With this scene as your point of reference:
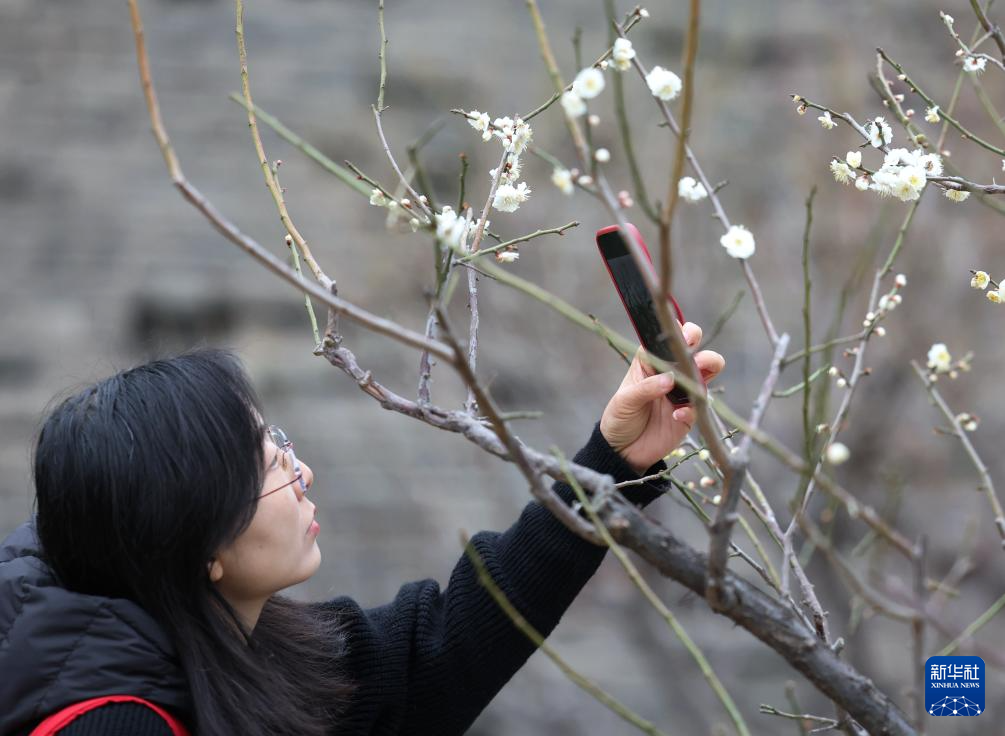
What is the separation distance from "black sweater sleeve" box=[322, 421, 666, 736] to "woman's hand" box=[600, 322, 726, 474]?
0.08 m

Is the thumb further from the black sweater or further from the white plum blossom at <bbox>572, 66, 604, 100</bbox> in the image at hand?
the white plum blossom at <bbox>572, 66, 604, 100</bbox>

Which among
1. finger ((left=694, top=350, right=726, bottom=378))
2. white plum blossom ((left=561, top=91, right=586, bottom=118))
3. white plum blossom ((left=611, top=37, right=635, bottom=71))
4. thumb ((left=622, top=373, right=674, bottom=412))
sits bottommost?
thumb ((left=622, top=373, right=674, bottom=412))

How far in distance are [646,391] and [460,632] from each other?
0.44 meters

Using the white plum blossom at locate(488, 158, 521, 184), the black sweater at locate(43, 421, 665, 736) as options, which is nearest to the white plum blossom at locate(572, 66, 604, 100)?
the white plum blossom at locate(488, 158, 521, 184)

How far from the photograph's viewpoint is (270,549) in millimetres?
1166

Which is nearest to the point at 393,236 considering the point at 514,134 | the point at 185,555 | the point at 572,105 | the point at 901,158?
the point at 185,555

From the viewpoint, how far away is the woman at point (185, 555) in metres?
1.05

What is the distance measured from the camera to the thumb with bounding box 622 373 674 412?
1015mm

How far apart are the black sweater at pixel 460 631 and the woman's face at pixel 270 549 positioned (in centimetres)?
22

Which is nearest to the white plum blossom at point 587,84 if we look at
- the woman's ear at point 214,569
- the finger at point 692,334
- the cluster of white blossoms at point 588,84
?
the cluster of white blossoms at point 588,84

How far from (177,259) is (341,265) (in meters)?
0.50

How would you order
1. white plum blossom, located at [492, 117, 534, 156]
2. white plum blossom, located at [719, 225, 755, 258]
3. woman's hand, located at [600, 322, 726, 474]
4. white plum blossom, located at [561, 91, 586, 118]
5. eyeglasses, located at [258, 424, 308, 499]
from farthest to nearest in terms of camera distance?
eyeglasses, located at [258, 424, 308, 499] → woman's hand, located at [600, 322, 726, 474] → white plum blossom, located at [492, 117, 534, 156] → white plum blossom, located at [719, 225, 755, 258] → white plum blossom, located at [561, 91, 586, 118]

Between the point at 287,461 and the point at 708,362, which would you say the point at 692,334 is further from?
the point at 287,461

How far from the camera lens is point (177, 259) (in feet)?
10.9
